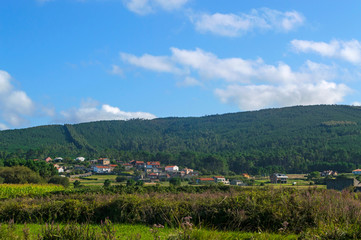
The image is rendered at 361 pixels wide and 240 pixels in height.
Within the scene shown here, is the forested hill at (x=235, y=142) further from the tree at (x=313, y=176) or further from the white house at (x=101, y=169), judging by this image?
the white house at (x=101, y=169)

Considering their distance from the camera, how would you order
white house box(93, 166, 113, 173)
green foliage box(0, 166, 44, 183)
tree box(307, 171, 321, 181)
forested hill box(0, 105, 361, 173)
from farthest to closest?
forested hill box(0, 105, 361, 173) < white house box(93, 166, 113, 173) < tree box(307, 171, 321, 181) < green foliage box(0, 166, 44, 183)

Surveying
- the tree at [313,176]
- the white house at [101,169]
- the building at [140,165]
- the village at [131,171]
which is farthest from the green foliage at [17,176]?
the building at [140,165]

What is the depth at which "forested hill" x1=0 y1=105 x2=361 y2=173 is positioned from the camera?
306 ft

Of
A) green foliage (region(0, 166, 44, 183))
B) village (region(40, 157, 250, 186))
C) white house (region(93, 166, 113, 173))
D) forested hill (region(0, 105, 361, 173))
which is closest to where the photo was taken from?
green foliage (region(0, 166, 44, 183))

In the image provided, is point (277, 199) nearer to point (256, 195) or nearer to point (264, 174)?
point (256, 195)

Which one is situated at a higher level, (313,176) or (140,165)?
(140,165)

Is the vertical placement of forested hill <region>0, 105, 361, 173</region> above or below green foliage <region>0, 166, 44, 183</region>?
above

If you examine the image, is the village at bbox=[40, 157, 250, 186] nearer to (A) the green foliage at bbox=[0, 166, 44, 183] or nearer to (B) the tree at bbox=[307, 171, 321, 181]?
(B) the tree at bbox=[307, 171, 321, 181]

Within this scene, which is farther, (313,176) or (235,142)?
(235,142)

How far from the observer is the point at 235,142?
147 metres

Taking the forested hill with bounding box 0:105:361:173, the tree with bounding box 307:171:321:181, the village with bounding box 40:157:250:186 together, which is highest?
the forested hill with bounding box 0:105:361:173

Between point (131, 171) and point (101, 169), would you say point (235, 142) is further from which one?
point (101, 169)

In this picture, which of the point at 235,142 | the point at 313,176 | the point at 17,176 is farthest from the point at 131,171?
the point at 235,142

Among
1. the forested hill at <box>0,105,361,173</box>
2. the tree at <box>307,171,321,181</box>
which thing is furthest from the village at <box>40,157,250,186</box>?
the tree at <box>307,171,321,181</box>
